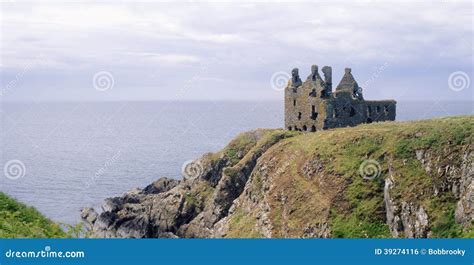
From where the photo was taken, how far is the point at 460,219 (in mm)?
50750

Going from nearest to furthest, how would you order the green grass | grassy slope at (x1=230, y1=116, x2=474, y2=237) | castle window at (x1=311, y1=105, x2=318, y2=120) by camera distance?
the green grass
grassy slope at (x1=230, y1=116, x2=474, y2=237)
castle window at (x1=311, y1=105, x2=318, y2=120)

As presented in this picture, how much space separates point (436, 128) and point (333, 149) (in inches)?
440

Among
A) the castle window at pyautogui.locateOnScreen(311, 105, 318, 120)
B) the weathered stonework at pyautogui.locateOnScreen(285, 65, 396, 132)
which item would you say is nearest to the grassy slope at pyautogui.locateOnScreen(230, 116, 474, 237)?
the weathered stonework at pyautogui.locateOnScreen(285, 65, 396, 132)

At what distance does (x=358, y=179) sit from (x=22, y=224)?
1586 inches

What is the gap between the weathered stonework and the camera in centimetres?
8000

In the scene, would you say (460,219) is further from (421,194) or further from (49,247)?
(49,247)

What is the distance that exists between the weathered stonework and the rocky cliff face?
4.60 meters

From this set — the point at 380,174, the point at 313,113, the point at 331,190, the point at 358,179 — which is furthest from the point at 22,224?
the point at 313,113

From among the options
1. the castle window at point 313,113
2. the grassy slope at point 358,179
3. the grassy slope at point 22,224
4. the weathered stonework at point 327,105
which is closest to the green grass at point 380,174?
the grassy slope at point 358,179

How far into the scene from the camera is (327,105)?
79250mm

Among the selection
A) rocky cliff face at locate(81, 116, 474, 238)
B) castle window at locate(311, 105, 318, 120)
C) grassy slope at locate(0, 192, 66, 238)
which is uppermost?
castle window at locate(311, 105, 318, 120)

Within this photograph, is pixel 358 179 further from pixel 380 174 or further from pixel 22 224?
pixel 22 224

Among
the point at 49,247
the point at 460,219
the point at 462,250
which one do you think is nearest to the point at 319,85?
the point at 460,219

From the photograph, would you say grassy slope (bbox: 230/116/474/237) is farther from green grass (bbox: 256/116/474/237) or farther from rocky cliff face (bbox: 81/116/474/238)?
rocky cliff face (bbox: 81/116/474/238)
